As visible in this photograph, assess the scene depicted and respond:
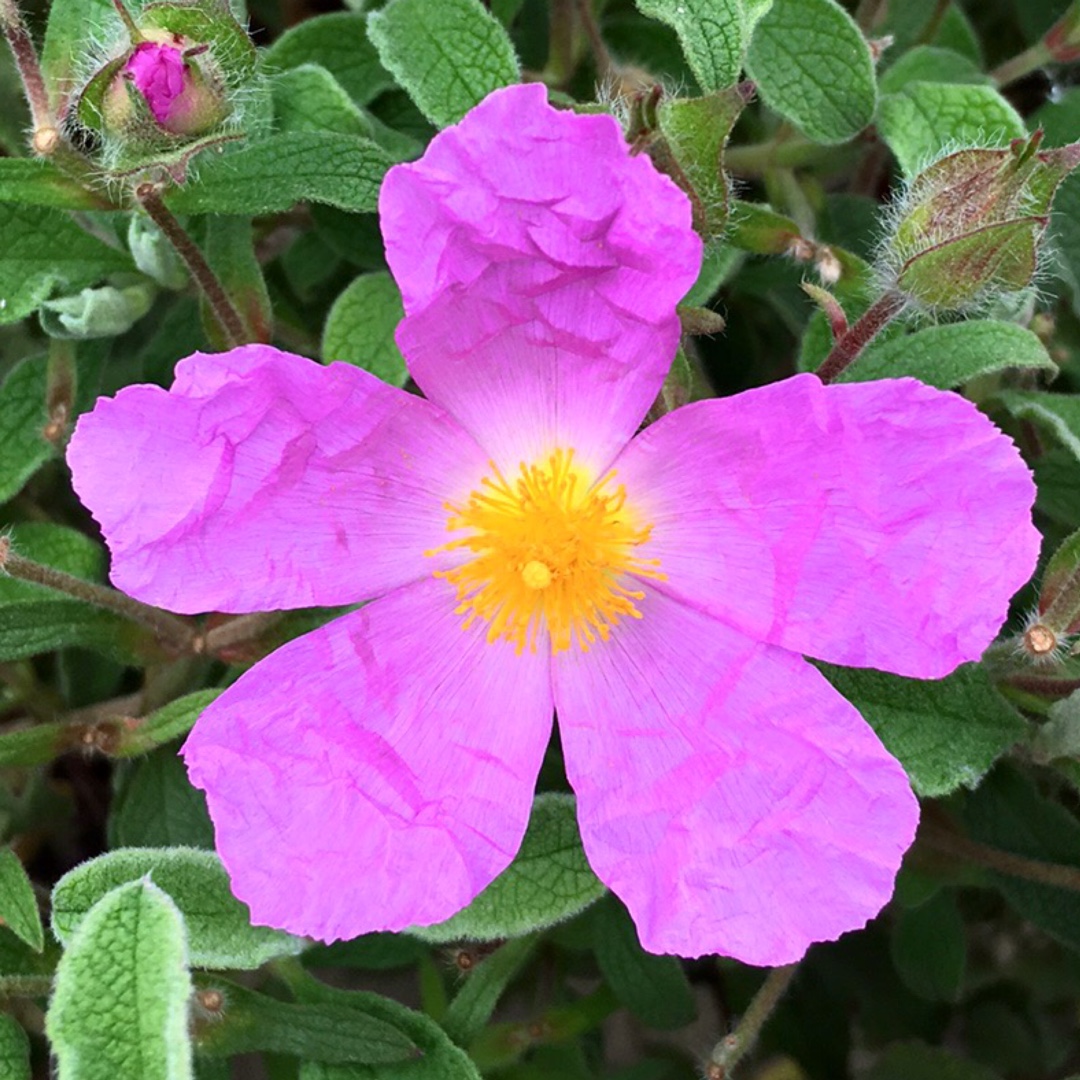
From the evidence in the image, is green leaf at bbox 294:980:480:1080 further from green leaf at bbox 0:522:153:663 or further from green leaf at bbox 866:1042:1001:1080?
green leaf at bbox 866:1042:1001:1080

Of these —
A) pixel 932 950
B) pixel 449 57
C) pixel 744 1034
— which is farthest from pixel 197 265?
pixel 932 950

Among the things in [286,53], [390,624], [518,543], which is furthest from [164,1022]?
[286,53]

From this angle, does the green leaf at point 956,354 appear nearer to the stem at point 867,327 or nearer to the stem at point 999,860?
the stem at point 867,327

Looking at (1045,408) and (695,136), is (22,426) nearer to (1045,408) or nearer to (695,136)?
(695,136)

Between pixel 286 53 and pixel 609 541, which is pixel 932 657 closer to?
pixel 609 541

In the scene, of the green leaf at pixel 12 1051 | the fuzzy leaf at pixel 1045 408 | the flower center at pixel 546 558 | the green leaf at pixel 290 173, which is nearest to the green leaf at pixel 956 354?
the fuzzy leaf at pixel 1045 408

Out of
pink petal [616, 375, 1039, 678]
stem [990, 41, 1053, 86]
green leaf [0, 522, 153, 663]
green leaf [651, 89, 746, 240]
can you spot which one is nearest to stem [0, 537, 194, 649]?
green leaf [0, 522, 153, 663]
